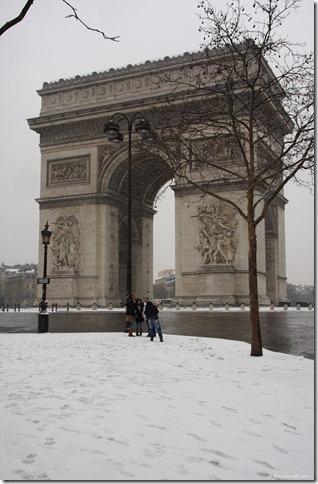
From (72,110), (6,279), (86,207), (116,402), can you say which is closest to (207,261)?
(86,207)

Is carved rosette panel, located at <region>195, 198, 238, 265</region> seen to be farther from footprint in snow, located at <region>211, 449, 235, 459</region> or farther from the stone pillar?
footprint in snow, located at <region>211, 449, 235, 459</region>

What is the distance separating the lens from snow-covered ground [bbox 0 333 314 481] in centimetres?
370

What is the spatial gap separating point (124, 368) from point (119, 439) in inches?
149

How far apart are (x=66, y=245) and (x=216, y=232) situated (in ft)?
38.0

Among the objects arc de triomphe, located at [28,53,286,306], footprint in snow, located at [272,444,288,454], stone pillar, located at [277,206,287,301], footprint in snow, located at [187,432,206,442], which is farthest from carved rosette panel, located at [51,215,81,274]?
footprint in snow, located at [272,444,288,454]

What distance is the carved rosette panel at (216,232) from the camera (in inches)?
1256

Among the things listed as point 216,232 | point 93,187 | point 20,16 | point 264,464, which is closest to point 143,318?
point 20,16

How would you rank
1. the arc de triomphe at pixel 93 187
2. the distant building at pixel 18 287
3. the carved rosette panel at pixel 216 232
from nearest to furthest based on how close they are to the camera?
the carved rosette panel at pixel 216 232 < the arc de triomphe at pixel 93 187 < the distant building at pixel 18 287

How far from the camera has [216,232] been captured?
32.3 metres

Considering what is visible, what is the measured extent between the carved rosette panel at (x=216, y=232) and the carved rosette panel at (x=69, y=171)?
9.67 meters

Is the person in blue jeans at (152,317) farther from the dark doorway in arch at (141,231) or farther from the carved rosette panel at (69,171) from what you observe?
the dark doorway in arch at (141,231)

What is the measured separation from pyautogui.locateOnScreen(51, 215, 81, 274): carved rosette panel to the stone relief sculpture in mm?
2790

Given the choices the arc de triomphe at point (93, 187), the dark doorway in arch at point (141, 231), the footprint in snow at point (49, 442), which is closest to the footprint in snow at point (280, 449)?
the footprint in snow at point (49, 442)

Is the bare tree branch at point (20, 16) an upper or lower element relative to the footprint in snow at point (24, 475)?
upper
